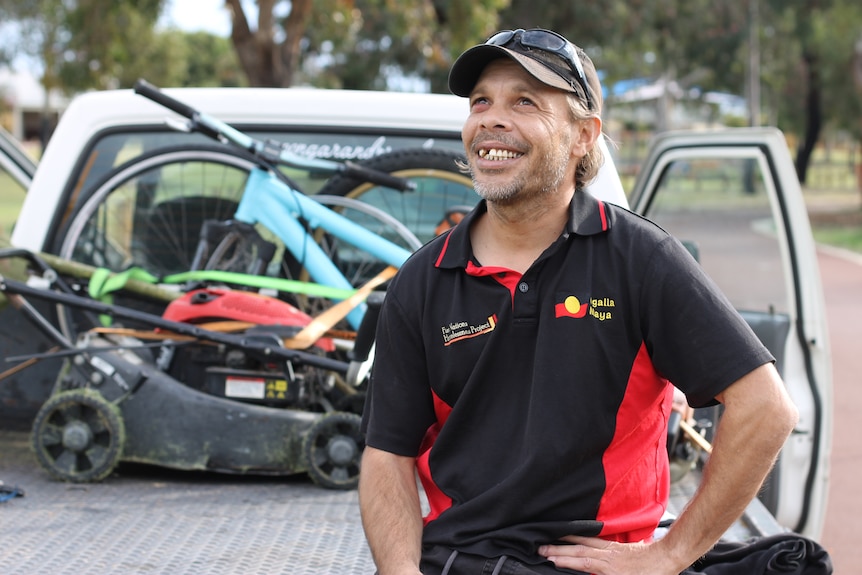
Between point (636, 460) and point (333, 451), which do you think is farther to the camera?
point (333, 451)

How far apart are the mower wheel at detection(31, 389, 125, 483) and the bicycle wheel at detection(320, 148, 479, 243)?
116 centimetres

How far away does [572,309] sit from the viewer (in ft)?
7.25

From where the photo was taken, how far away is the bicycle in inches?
157

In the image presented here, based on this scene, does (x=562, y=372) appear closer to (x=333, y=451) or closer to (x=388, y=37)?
(x=333, y=451)

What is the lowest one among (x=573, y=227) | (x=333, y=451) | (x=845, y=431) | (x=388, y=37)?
(x=845, y=431)

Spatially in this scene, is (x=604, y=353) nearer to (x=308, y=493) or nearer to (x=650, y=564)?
(x=650, y=564)

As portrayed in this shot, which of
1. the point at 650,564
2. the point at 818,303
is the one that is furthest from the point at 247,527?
the point at 818,303

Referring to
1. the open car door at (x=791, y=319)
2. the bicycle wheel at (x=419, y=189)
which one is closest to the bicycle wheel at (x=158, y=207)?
the bicycle wheel at (x=419, y=189)

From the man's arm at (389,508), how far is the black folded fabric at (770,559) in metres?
0.57

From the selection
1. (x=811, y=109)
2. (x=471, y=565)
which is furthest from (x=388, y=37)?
(x=471, y=565)

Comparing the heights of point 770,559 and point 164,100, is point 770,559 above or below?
below

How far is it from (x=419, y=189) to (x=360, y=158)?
26cm

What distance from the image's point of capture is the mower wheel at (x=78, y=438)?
356 centimetres

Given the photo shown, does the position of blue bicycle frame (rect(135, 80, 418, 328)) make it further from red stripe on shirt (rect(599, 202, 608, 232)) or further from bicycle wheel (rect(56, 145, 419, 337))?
red stripe on shirt (rect(599, 202, 608, 232))
